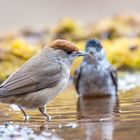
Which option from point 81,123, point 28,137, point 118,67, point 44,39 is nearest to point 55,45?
point 81,123

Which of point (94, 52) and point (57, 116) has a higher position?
point (94, 52)

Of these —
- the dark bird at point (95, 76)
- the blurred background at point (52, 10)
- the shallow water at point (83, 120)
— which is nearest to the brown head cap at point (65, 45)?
the shallow water at point (83, 120)

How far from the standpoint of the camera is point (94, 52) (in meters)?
13.0

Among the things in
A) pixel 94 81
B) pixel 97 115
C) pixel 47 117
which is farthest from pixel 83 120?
pixel 94 81

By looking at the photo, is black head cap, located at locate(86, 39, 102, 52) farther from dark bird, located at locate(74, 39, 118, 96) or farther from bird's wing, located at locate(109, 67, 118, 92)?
bird's wing, located at locate(109, 67, 118, 92)

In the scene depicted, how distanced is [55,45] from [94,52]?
337 cm

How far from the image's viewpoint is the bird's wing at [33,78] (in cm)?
914

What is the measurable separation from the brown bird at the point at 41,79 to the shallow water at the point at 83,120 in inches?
9.6

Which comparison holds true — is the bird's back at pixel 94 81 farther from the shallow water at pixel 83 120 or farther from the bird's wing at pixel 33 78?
the bird's wing at pixel 33 78

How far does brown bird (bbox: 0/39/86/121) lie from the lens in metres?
9.18

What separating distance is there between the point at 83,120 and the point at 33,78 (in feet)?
3.00

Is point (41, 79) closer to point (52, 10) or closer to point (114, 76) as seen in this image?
point (114, 76)

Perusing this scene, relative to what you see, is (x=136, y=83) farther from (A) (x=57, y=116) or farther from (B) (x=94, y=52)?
(A) (x=57, y=116)

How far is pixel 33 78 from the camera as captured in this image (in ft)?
30.5
